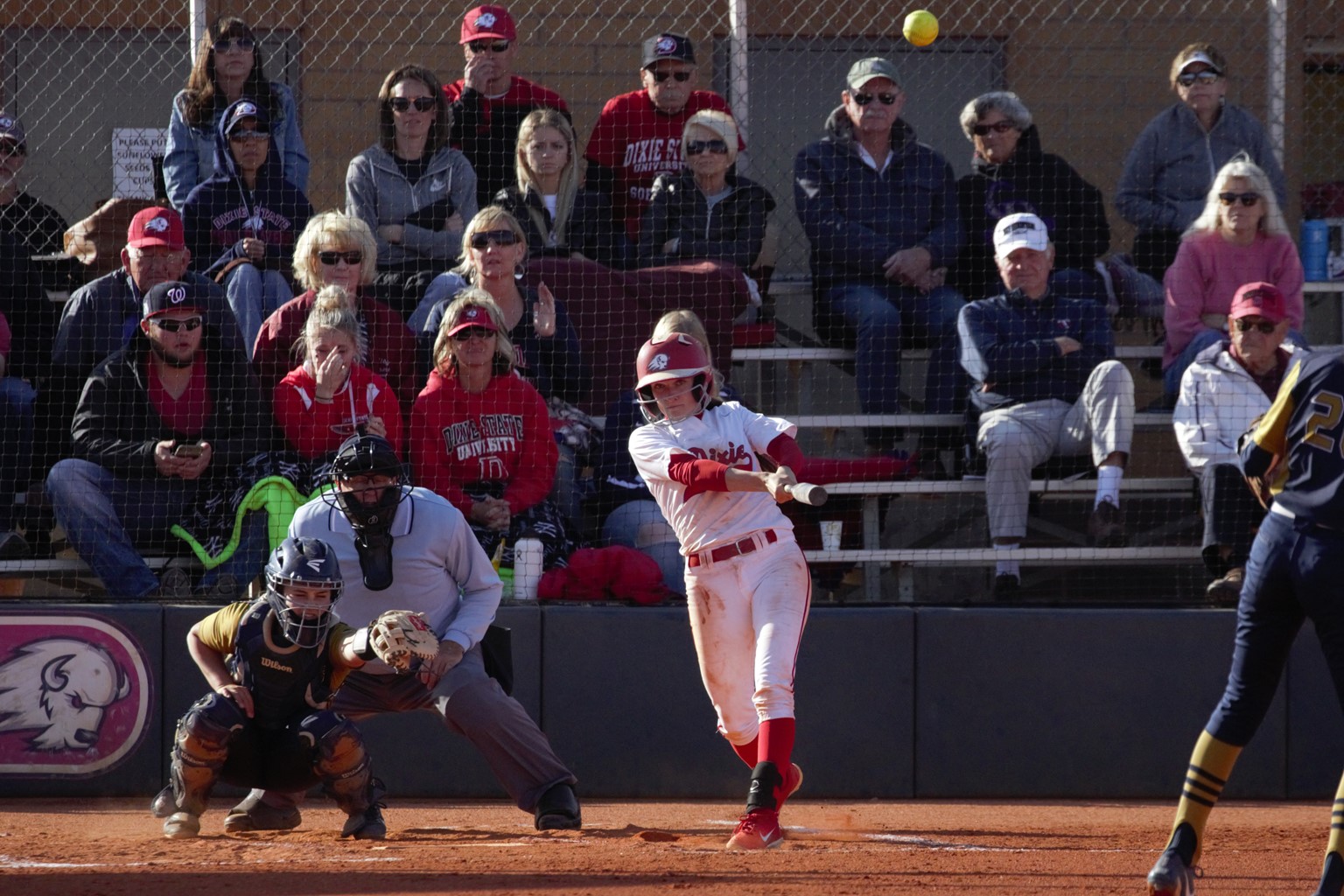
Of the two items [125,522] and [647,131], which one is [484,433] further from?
[647,131]

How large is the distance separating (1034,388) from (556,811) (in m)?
3.05

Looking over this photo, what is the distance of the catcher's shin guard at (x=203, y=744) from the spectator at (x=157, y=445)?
1566 millimetres

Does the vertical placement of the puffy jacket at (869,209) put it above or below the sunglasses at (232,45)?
below

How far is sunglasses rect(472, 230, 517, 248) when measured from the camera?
23.2ft

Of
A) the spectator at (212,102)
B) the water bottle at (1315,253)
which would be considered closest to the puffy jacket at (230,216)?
the spectator at (212,102)

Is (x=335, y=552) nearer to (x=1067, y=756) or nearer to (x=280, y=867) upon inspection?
(x=280, y=867)

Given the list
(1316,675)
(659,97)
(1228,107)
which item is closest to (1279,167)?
(1228,107)

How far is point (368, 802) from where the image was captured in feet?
16.8

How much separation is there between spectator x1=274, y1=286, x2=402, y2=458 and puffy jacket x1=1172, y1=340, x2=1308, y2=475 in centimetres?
339

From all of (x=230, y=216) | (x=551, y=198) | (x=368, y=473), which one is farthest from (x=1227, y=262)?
(x=230, y=216)

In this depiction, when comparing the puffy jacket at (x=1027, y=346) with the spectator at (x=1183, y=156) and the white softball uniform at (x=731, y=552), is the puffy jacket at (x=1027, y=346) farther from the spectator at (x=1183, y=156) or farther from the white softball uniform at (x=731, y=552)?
the white softball uniform at (x=731, y=552)

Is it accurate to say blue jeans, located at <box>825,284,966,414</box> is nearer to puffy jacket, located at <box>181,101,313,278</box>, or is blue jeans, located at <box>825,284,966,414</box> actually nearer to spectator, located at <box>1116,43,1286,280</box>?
spectator, located at <box>1116,43,1286,280</box>

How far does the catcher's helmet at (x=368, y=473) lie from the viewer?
208 inches

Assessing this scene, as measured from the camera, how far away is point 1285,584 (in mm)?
3928
